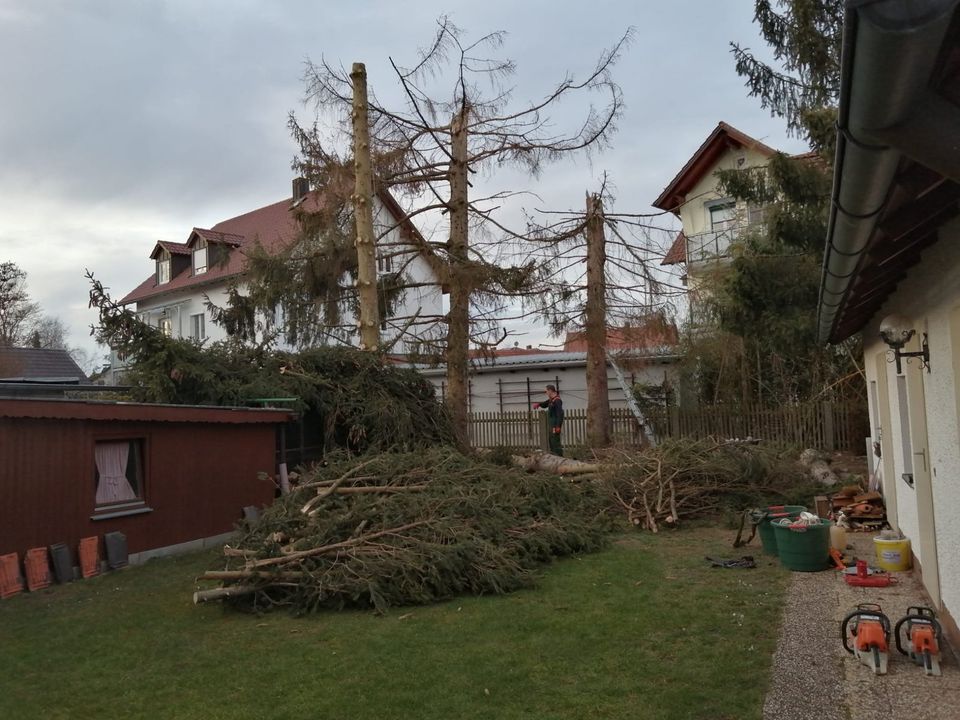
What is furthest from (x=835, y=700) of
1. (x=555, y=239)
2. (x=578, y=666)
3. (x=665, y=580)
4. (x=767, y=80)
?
(x=555, y=239)

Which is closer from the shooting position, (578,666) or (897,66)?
(897,66)

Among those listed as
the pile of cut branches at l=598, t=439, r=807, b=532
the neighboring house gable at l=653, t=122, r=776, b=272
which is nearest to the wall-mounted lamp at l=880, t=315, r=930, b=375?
the pile of cut branches at l=598, t=439, r=807, b=532

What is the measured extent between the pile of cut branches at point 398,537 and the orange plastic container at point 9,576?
8.27ft

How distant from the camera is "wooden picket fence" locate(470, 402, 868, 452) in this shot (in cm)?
1859

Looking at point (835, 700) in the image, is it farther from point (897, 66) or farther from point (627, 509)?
point (627, 509)

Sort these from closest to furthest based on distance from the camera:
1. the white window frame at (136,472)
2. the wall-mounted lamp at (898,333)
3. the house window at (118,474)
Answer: the wall-mounted lamp at (898,333), the house window at (118,474), the white window frame at (136,472)

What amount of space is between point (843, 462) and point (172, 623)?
14.2 m

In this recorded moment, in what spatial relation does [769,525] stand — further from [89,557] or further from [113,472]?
[113,472]

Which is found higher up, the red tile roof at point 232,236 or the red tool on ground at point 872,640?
the red tile roof at point 232,236

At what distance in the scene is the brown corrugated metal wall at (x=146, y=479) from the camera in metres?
9.20

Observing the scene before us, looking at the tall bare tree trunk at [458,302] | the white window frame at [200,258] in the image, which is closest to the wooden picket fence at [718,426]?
the tall bare tree trunk at [458,302]

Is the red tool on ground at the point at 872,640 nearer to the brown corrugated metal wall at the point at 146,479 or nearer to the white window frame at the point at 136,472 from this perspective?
the brown corrugated metal wall at the point at 146,479

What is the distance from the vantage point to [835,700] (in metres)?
4.66

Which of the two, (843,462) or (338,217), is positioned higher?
(338,217)
